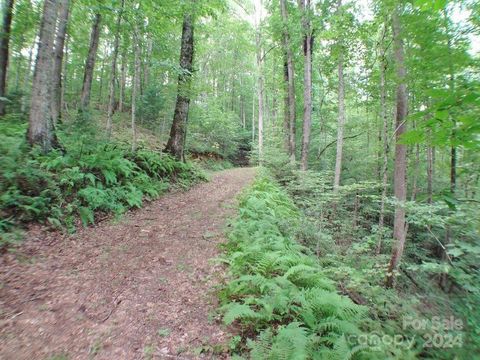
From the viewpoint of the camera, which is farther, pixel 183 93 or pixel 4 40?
pixel 183 93

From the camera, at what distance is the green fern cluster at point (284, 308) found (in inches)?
117

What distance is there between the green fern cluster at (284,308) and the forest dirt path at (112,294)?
42cm

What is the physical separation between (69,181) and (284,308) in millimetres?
5605

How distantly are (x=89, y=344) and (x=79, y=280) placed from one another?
1517 millimetres

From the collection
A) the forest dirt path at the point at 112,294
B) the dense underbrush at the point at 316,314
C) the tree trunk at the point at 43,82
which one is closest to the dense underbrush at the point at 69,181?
the tree trunk at the point at 43,82

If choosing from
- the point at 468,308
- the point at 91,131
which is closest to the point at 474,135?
the point at 468,308

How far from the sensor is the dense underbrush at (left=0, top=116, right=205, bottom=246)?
5.46 metres

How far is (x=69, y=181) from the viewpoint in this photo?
650 cm

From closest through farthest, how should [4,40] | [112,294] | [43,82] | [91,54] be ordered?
[112,294] → [43,82] → [4,40] → [91,54]

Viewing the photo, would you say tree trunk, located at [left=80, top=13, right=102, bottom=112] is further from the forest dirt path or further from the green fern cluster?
the green fern cluster

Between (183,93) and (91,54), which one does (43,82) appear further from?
(91,54)

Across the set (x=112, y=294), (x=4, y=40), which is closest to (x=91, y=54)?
(x=4, y=40)

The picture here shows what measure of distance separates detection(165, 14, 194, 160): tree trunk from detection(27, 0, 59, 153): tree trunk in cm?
522

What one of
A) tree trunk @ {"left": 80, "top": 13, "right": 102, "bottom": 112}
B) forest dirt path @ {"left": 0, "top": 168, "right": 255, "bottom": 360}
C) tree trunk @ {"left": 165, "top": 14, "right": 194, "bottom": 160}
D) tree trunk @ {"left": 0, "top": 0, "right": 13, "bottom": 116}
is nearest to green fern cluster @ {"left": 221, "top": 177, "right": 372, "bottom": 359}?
forest dirt path @ {"left": 0, "top": 168, "right": 255, "bottom": 360}
